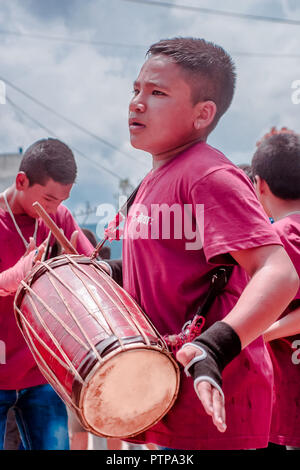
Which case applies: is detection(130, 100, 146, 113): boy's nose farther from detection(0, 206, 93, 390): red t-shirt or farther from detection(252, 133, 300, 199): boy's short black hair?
detection(0, 206, 93, 390): red t-shirt

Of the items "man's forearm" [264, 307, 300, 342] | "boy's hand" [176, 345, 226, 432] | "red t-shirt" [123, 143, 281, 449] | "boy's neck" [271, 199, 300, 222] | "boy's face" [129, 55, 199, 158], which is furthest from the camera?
"boy's neck" [271, 199, 300, 222]

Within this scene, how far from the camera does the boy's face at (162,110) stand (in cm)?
135

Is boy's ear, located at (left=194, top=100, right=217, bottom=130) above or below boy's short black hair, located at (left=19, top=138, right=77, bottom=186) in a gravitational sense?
above

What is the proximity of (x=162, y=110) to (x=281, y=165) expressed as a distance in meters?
0.93

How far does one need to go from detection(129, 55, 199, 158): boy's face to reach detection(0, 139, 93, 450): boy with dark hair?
1.04 m

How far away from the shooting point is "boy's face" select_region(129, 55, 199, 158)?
1354 mm

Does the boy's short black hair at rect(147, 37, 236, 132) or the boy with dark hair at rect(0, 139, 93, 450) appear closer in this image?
the boy's short black hair at rect(147, 37, 236, 132)

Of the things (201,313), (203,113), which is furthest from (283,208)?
(201,313)

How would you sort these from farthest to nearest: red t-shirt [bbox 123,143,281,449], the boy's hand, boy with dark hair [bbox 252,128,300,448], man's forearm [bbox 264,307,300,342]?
1. boy with dark hair [bbox 252,128,300,448]
2. man's forearm [bbox 264,307,300,342]
3. red t-shirt [bbox 123,143,281,449]
4. the boy's hand

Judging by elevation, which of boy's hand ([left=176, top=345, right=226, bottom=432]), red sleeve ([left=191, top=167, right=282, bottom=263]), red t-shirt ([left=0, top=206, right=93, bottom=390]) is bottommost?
red t-shirt ([left=0, top=206, right=93, bottom=390])

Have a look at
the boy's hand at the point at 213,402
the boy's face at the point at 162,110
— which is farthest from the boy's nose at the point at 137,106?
the boy's hand at the point at 213,402

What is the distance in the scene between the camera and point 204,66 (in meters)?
1.41

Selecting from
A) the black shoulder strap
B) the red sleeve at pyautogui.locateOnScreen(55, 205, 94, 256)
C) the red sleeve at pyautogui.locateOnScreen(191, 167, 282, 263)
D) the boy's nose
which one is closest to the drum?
the black shoulder strap

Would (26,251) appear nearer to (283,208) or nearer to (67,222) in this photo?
(67,222)
